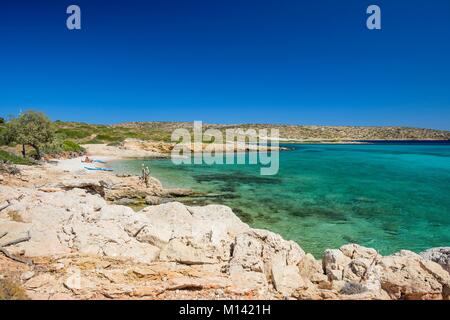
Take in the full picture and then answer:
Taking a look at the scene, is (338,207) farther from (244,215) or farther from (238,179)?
(238,179)

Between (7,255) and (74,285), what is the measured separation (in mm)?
2451

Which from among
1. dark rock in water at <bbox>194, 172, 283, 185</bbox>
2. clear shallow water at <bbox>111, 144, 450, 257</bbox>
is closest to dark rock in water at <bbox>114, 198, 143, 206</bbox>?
clear shallow water at <bbox>111, 144, 450, 257</bbox>

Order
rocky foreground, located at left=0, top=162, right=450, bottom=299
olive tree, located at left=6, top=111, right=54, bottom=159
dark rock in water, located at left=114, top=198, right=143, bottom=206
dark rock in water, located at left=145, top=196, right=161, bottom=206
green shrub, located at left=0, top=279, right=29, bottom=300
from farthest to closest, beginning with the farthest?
olive tree, located at left=6, top=111, right=54, bottom=159 < dark rock in water, located at left=145, top=196, right=161, bottom=206 < dark rock in water, located at left=114, top=198, right=143, bottom=206 < rocky foreground, located at left=0, top=162, right=450, bottom=299 < green shrub, located at left=0, top=279, right=29, bottom=300

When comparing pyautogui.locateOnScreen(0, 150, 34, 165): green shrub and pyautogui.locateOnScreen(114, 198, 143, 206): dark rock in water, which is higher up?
pyautogui.locateOnScreen(0, 150, 34, 165): green shrub

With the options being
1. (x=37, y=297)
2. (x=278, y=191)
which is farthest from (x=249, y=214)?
(x=37, y=297)

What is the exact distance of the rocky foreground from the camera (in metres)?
7.04

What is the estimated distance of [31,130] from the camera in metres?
36.9

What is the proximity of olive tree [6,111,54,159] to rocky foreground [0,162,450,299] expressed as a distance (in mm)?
29508

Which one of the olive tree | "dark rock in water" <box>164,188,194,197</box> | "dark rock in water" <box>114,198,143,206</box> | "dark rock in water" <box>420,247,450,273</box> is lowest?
"dark rock in water" <box>114,198,143,206</box>

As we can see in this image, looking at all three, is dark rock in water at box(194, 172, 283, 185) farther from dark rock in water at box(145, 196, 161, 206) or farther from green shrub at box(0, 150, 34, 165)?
green shrub at box(0, 150, 34, 165)

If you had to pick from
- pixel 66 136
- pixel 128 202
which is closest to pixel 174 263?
pixel 128 202

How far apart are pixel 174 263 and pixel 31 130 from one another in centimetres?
3622

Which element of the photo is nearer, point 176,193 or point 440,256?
point 440,256
